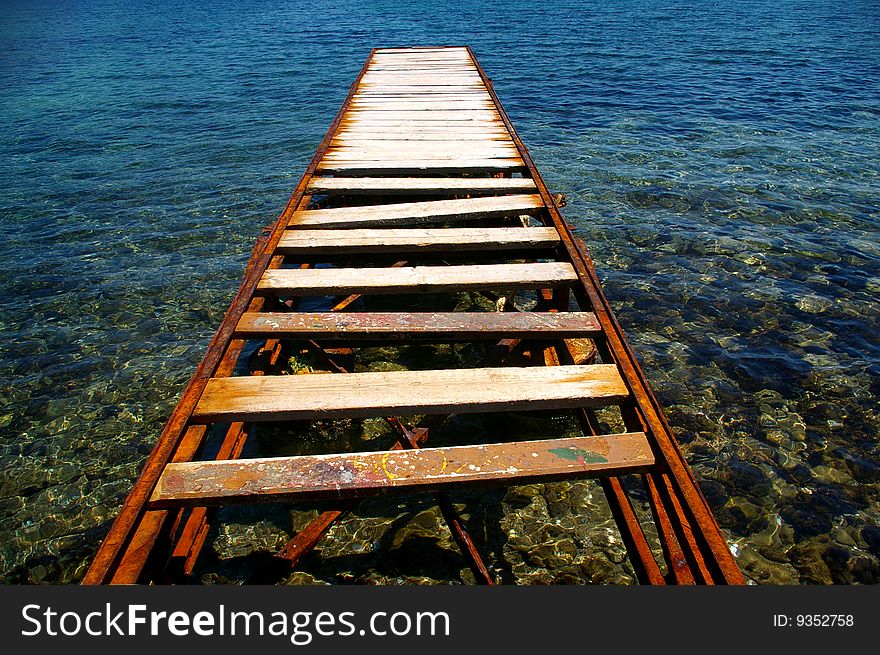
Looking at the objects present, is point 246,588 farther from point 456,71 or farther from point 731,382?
point 456,71

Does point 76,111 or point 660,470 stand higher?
point 660,470

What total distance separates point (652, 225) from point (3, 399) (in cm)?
1146

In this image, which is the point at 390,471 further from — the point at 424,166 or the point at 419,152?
the point at 419,152

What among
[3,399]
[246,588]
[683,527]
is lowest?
[3,399]

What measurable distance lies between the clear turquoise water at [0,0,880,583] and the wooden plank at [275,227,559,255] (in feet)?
8.48

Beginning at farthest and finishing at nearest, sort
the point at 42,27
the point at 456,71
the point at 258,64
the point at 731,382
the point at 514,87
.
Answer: the point at 42,27 → the point at 258,64 → the point at 514,87 → the point at 456,71 → the point at 731,382

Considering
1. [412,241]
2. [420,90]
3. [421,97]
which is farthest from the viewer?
[420,90]

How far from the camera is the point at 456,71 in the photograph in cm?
1458

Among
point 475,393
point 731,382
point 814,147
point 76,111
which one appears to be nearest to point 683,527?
point 475,393

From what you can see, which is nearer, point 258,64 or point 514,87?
point 514,87

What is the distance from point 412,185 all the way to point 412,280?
284 centimetres

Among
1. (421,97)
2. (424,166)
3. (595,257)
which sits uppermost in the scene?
(421,97)

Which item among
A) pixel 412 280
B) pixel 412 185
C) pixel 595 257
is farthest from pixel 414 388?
pixel 595 257

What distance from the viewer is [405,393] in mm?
4133
